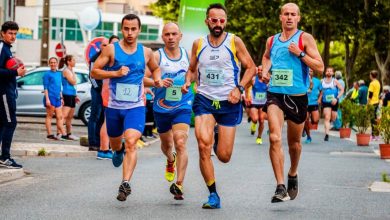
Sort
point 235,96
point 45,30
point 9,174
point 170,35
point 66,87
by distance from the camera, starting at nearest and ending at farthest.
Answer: point 235,96 → point 170,35 → point 9,174 → point 66,87 → point 45,30

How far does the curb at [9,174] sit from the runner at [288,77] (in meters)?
3.74

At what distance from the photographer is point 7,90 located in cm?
1444

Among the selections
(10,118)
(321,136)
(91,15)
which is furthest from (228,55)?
(91,15)

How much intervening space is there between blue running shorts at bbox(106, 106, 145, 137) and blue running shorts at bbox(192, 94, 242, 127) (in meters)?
0.67

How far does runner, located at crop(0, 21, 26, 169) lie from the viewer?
14.4m

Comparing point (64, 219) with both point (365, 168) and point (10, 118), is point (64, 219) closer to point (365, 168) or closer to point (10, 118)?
point (10, 118)

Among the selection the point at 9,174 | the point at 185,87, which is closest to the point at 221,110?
the point at 185,87

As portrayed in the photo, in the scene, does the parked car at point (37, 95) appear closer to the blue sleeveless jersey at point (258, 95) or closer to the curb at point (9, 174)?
the blue sleeveless jersey at point (258, 95)

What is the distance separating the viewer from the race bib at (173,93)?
12469 millimetres

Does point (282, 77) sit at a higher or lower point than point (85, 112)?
higher

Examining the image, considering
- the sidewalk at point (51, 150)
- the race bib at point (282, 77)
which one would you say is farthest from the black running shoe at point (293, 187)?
the sidewalk at point (51, 150)

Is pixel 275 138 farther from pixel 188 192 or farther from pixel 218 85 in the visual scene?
pixel 188 192

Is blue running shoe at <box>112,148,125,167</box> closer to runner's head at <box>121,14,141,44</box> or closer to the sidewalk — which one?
runner's head at <box>121,14,141,44</box>

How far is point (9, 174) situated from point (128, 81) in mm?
3122
